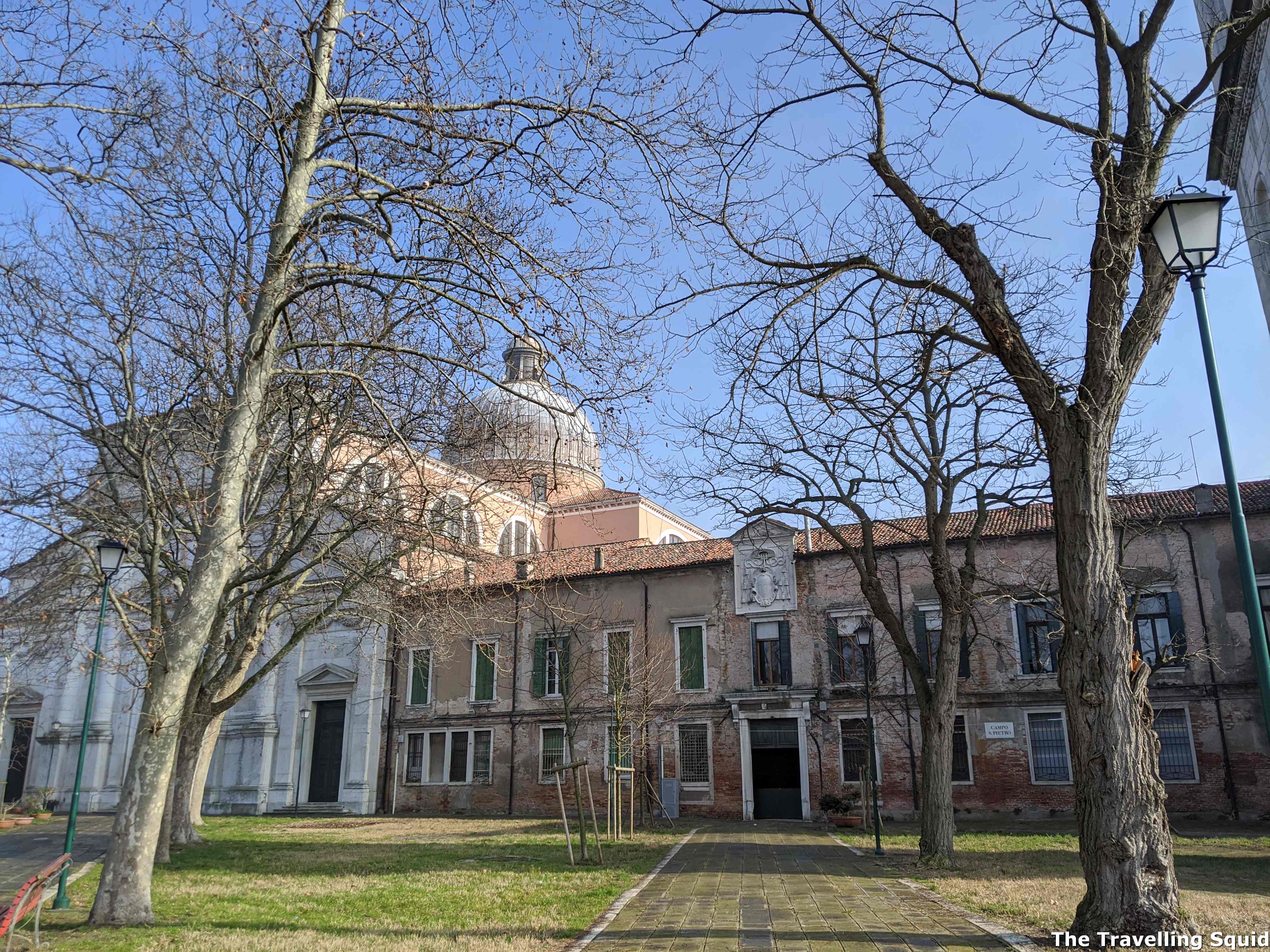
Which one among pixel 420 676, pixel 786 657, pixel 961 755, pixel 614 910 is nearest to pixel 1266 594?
pixel 961 755

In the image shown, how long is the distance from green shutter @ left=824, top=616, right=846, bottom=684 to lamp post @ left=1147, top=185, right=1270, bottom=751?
18887 mm

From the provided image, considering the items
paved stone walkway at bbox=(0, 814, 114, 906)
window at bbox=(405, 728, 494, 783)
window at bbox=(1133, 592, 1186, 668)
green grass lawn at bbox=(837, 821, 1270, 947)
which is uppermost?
window at bbox=(1133, 592, 1186, 668)

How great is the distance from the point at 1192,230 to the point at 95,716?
127 feet

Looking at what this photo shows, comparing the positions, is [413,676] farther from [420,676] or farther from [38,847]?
[38,847]

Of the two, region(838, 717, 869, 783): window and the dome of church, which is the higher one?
the dome of church

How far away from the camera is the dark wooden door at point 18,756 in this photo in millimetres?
36875

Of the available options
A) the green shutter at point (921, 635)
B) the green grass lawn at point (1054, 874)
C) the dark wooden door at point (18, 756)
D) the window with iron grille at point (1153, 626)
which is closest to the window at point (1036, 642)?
the window with iron grille at point (1153, 626)

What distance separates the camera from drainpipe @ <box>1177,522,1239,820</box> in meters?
20.6

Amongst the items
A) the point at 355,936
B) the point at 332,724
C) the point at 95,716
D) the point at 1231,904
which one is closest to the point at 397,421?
the point at 355,936

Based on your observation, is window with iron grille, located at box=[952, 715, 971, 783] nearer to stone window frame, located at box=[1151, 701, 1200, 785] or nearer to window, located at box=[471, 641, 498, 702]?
stone window frame, located at box=[1151, 701, 1200, 785]

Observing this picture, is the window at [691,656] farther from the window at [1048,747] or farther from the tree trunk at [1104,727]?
the tree trunk at [1104,727]

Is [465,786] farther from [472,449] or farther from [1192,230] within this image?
[1192,230]

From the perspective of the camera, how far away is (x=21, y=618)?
1638 centimetres

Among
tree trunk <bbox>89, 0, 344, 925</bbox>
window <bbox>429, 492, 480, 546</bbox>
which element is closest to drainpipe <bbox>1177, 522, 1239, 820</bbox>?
window <bbox>429, 492, 480, 546</bbox>
